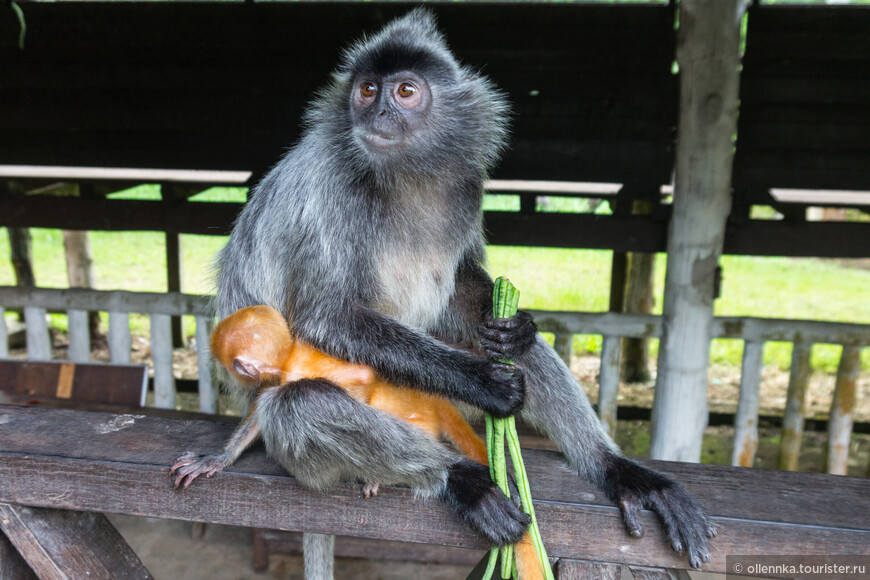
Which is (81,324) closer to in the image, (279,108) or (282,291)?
(279,108)

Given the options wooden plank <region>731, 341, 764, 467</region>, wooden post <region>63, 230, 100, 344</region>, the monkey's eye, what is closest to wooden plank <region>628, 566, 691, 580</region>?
the monkey's eye

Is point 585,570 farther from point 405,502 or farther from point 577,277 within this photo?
point 577,277

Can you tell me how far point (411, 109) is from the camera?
2.00 metres

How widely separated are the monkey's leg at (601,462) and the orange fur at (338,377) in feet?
0.73

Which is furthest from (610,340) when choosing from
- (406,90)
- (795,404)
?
(406,90)

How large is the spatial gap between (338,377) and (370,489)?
14.1 inches

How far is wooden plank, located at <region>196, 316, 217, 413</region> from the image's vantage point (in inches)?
148

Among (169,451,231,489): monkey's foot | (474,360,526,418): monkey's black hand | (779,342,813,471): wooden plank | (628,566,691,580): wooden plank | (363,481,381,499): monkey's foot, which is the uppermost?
(474,360,526,418): monkey's black hand

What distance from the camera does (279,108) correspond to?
3695mm

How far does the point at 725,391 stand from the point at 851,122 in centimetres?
291

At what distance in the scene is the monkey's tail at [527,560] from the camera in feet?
4.73

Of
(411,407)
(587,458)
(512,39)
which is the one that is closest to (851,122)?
(512,39)

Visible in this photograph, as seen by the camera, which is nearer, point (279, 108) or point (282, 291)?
point (282, 291)

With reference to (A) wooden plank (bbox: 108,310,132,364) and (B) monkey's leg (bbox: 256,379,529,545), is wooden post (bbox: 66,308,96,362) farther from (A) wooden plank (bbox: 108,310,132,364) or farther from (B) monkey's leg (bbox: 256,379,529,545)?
(B) monkey's leg (bbox: 256,379,529,545)
